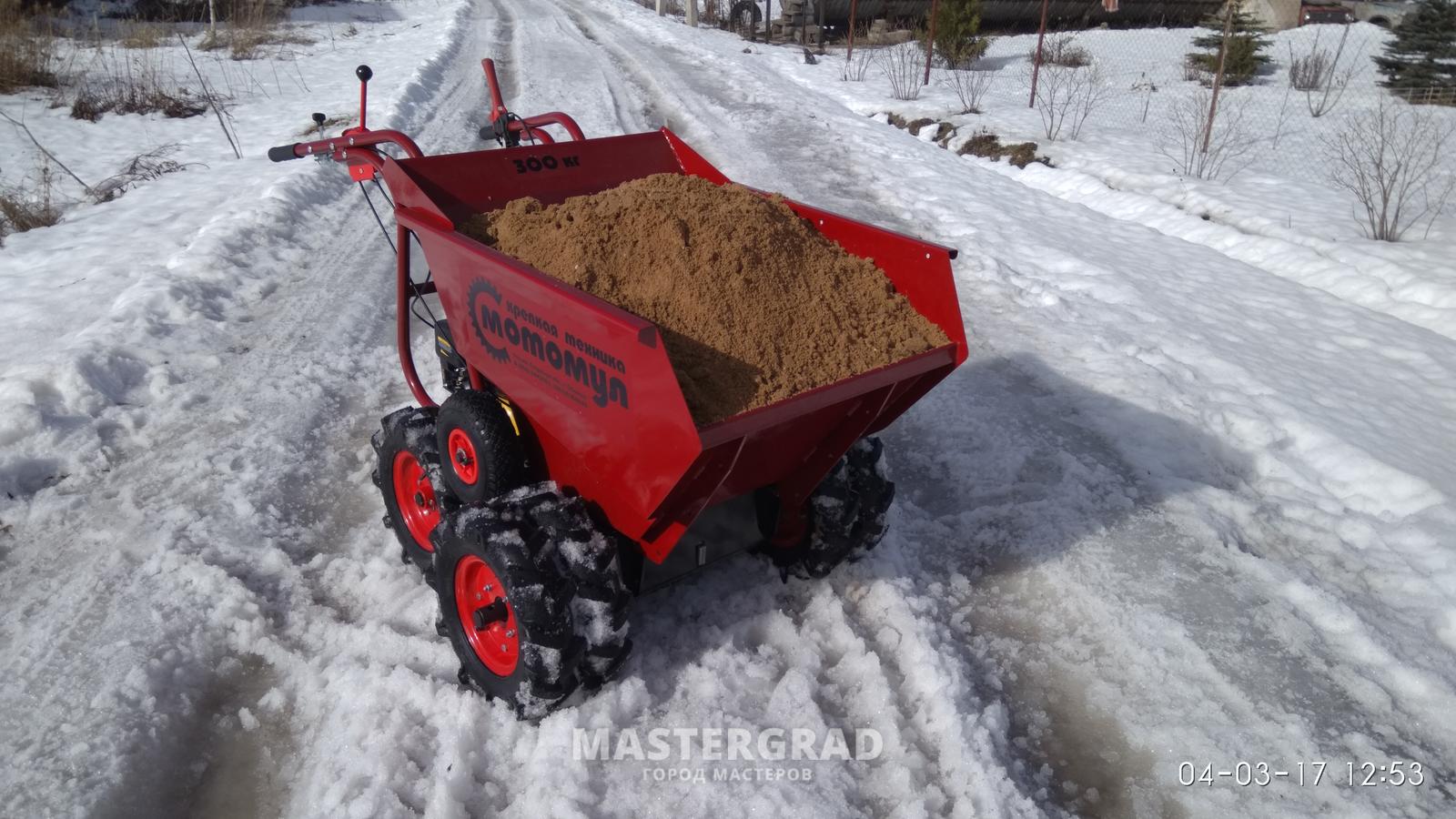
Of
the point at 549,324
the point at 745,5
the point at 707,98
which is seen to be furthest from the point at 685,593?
the point at 745,5

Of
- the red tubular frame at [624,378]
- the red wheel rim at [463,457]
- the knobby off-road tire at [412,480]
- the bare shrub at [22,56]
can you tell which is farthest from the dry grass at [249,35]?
the red wheel rim at [463,457]

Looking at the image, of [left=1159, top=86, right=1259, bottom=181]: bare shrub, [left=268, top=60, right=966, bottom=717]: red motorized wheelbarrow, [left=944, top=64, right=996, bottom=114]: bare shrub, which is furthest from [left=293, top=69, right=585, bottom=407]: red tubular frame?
[left=944, top=64, right=996, bottom=114]: bare shrub

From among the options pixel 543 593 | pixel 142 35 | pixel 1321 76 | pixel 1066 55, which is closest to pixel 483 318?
pixel 543 593

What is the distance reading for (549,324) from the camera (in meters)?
2.43

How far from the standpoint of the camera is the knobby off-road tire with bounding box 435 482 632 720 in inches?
97.1

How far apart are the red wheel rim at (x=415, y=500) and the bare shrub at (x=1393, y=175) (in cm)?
782

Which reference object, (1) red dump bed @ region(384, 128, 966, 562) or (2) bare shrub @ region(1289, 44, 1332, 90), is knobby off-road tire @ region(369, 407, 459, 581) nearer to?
(1) red dump bed @ region(384, 128, 966, 562)

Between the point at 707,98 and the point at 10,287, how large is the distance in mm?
8908

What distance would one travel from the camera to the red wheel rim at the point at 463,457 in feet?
9.70

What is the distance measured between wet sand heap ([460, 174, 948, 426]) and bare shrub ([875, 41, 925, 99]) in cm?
1142

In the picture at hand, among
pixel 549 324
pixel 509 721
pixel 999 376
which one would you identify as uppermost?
pixel 549 324

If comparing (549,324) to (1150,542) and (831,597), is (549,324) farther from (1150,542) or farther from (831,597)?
(1150,542)

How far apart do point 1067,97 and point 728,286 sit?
10575 mm

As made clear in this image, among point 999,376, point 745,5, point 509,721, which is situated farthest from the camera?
point 745,5
